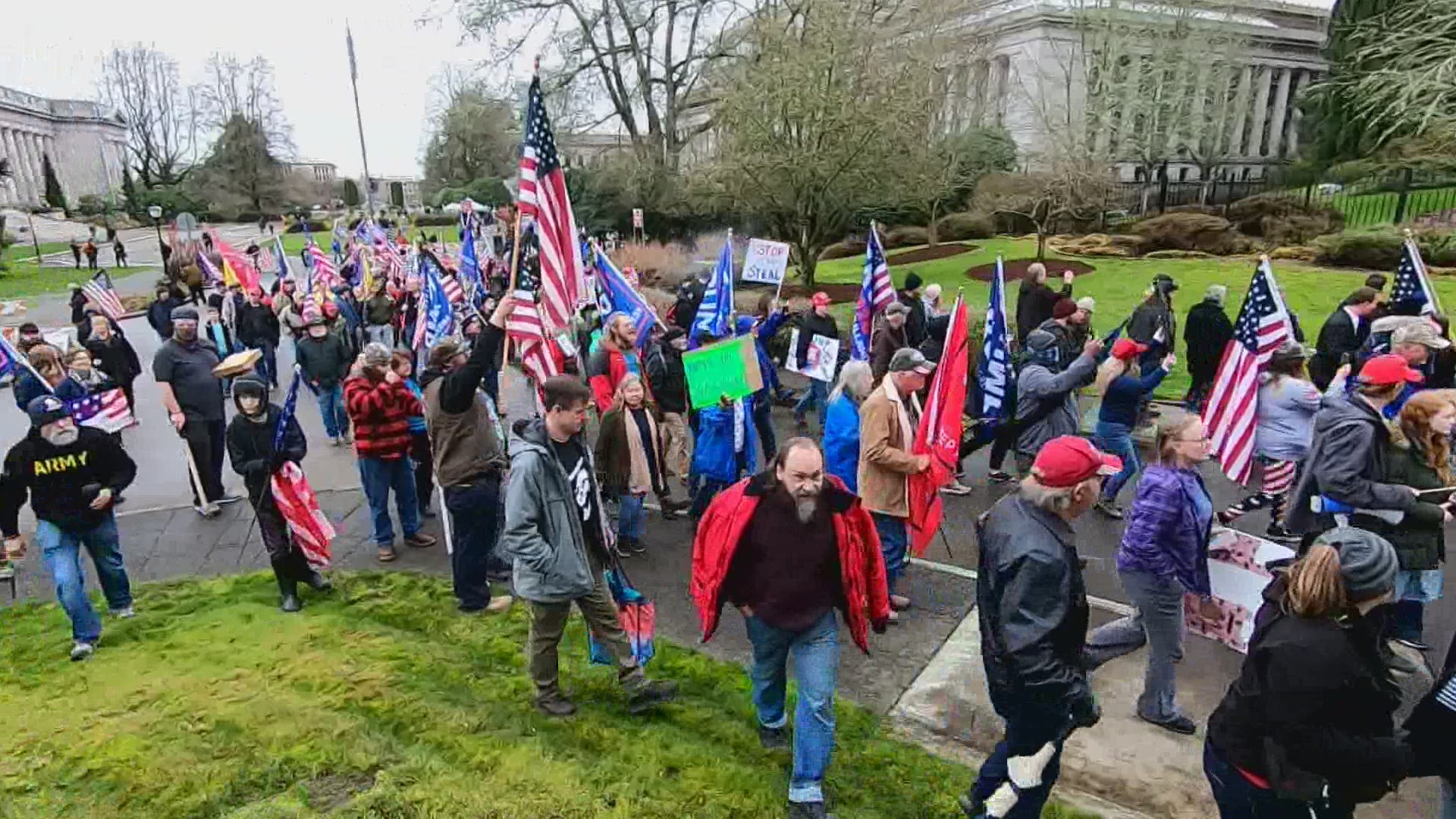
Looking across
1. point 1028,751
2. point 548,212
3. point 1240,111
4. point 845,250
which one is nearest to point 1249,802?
point 1028,751

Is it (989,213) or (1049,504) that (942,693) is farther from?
(989,213)

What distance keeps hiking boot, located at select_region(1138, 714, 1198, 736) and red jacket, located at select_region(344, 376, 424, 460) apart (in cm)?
508

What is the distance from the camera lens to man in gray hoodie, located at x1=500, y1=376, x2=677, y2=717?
3.84 m

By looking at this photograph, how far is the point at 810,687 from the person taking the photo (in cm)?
355

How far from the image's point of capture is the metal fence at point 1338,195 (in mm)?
25062

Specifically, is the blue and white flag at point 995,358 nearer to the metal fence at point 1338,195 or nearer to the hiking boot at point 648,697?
the hiking boot at point 648,697

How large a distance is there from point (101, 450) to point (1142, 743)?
588cm

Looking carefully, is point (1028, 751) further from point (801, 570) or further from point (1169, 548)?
point (1169, 548)

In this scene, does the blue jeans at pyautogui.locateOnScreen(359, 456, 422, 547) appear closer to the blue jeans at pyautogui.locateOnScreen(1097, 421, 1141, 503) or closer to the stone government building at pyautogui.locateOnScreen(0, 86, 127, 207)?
the blue jeans at pyautogui.locateOnScreen(1097, 421, 1141, 503)

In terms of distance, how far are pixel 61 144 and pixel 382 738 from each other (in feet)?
382

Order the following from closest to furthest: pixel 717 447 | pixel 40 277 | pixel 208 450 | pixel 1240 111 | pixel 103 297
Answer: pixel 717 447, pixel 208 450, pixel 103 297, pixel 40 277, pixel 1240 111

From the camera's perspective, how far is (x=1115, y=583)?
592cm

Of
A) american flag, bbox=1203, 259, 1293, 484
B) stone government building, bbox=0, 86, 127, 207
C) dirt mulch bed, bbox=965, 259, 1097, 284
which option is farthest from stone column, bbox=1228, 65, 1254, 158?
stone government building, bbox=0, 86, 127, 207

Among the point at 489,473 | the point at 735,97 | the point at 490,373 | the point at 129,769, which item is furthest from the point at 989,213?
the point at 129,769
